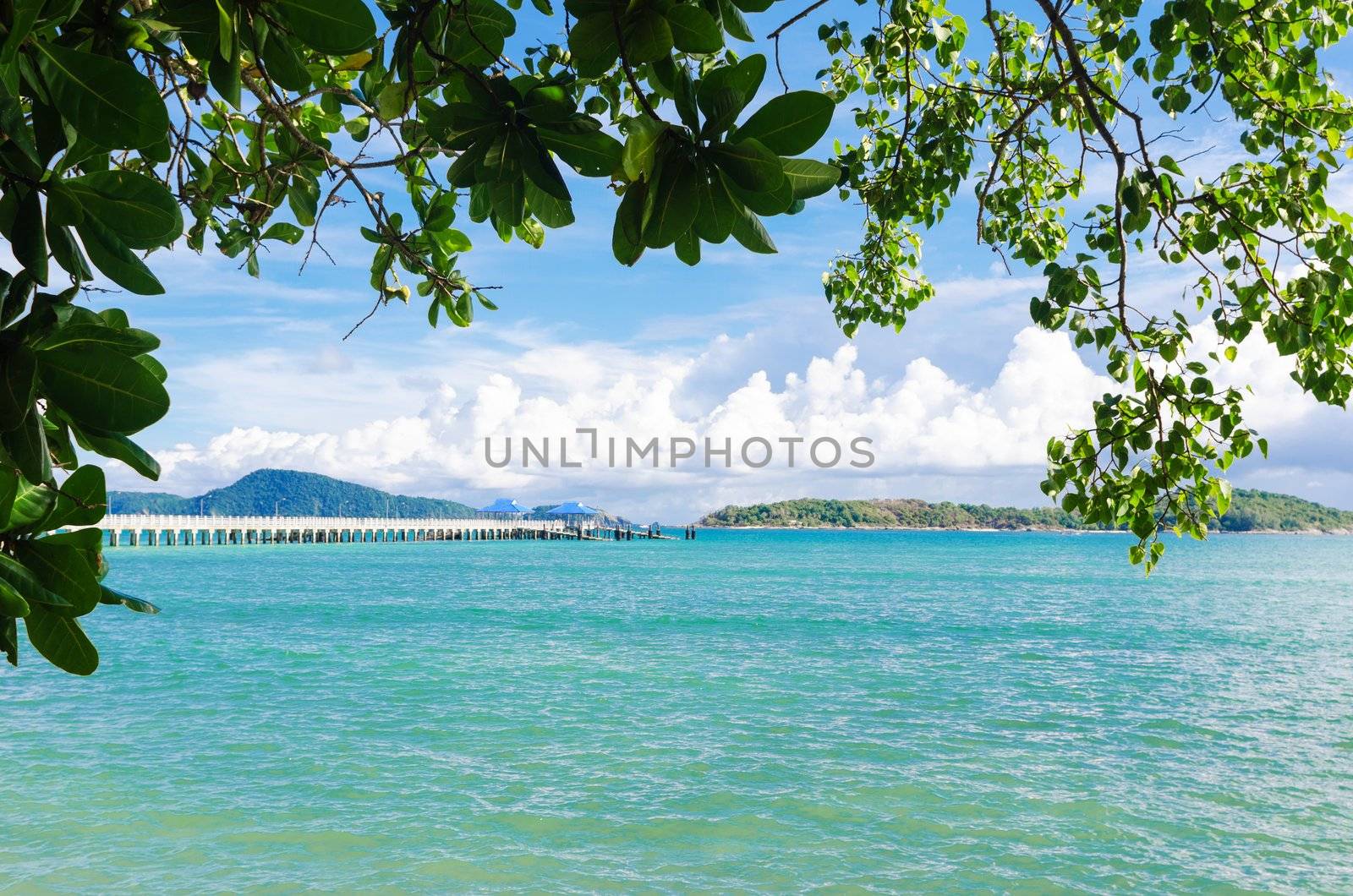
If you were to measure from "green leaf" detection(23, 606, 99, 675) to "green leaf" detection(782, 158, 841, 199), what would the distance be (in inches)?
40.6

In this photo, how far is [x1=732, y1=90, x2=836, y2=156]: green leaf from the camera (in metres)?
1.07

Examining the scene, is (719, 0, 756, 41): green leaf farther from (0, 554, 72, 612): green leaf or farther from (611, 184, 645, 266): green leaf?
(0, 554, 72, 612): green leaf

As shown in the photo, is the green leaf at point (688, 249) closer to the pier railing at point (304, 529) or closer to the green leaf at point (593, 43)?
the green leaf at point (593, 43)

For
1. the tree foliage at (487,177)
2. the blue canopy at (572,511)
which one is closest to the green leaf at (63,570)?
the tree foliage at (487,177)

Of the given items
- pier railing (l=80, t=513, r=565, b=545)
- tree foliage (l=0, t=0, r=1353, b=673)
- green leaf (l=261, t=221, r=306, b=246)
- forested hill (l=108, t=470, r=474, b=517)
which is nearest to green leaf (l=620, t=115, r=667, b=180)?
tree foliage (l=0, t=0, r=1353, b=673)

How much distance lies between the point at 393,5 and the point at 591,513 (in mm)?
98644

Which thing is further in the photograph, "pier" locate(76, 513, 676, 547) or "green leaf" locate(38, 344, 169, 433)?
"pier" locate(76, 513, 676, 547)

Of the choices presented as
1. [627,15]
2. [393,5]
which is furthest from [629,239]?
[393,5]

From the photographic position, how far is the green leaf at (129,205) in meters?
1.08

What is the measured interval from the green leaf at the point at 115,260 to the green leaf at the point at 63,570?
318 millimetres

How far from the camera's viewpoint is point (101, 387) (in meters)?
1.08

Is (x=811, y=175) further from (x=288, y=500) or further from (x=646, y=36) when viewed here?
(x=288, y=500)

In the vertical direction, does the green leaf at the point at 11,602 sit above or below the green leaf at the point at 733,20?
below

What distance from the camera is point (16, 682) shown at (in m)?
13.8
